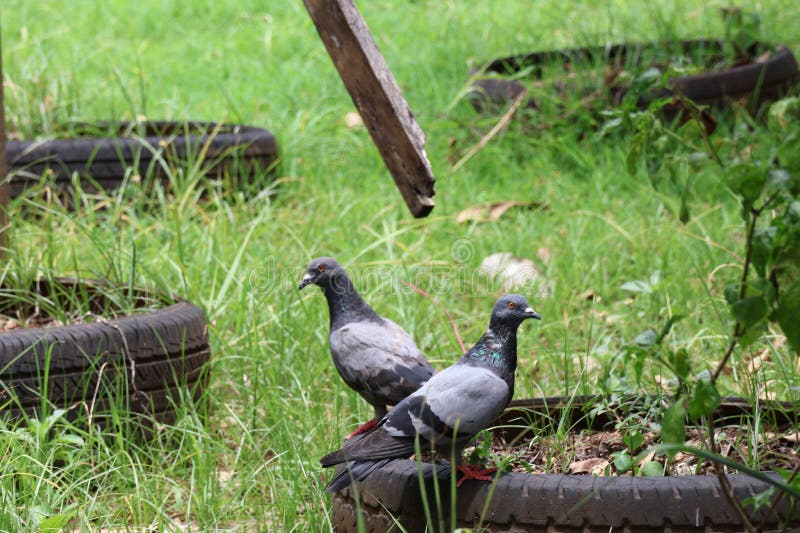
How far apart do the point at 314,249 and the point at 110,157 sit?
1.48 m

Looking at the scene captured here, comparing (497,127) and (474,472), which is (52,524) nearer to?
(474,472)

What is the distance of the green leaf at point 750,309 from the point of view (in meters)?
1.91

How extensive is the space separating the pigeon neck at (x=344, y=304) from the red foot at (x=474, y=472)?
39.1 inches

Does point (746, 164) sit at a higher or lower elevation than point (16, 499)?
higher

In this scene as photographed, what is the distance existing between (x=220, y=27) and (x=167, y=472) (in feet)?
25.2

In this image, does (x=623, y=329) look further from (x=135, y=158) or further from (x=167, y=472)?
(x=135, y=158)

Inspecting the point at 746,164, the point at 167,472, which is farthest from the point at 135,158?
the point at 746,164

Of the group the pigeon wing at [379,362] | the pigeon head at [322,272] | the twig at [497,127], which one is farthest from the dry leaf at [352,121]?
the pigeon wing at [379,362]

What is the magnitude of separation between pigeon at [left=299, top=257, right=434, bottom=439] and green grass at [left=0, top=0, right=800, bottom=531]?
27 cm

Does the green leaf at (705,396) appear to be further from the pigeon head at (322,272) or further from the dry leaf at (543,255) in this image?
the dry leaf at (543,255)

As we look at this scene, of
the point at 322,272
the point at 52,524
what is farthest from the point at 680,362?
the point at 322,272

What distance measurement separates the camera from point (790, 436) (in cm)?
271

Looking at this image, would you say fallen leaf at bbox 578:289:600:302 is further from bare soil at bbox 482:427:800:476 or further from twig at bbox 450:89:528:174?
bare soil at bbox 482:427:800:476

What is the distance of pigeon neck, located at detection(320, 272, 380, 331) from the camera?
336cm
